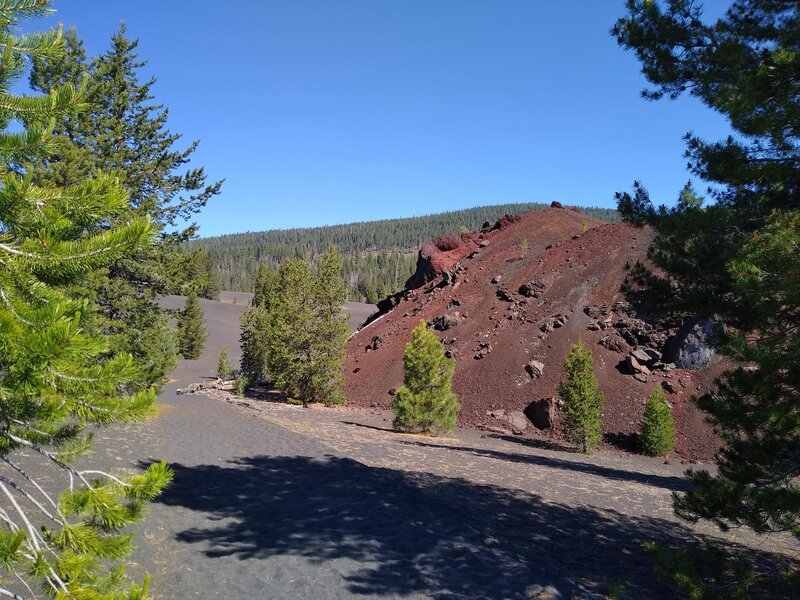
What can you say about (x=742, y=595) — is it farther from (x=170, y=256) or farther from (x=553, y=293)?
(x=553, y=293)

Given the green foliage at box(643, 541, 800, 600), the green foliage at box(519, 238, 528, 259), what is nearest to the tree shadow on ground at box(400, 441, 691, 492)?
the green foliage at box(643, 541, 800, 600)

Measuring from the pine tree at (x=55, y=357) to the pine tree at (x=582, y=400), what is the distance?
1369 centimetres

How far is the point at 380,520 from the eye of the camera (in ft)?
21.1

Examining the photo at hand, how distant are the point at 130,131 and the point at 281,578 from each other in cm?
1182

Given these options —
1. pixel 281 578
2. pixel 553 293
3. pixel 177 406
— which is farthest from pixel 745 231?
pixel 553 293

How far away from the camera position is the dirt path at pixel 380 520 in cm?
498

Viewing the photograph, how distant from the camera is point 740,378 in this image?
4.97m

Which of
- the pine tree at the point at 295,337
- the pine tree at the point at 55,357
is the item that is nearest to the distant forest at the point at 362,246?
the pine tree at the point at 295,337

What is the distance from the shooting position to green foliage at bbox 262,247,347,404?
19.9 meters

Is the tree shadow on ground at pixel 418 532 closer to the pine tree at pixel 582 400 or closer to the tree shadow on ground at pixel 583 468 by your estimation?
the tree shadow on ground at pixel 583 468

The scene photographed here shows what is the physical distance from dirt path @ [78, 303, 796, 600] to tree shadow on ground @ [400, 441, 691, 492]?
0.30 feet

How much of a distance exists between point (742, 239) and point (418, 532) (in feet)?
15.0

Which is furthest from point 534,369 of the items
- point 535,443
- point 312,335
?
point 312,335

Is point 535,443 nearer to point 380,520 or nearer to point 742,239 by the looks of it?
point 380,520
